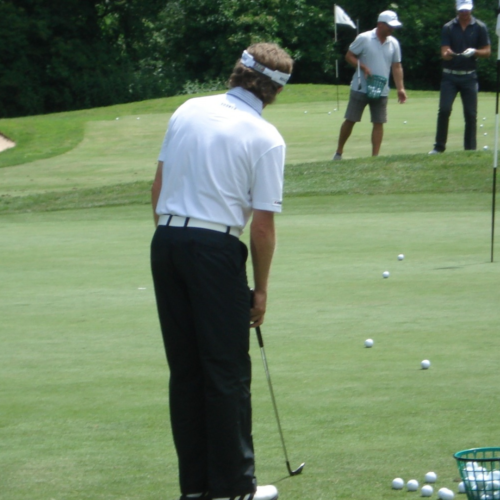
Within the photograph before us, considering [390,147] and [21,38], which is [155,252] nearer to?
[390,147]

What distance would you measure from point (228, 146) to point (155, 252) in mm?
433

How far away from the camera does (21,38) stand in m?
47.4

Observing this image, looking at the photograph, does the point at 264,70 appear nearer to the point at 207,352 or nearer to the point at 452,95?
the point at 207,352

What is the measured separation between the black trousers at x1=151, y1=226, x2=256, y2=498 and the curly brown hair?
51 cm

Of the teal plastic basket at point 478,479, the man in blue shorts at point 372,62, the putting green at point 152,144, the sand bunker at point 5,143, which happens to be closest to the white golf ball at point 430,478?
the teal plastic basket at point 478,479

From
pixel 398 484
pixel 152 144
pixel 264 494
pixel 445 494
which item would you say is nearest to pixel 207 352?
pixel 264 494

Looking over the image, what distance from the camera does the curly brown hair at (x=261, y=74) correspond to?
12.3 ft

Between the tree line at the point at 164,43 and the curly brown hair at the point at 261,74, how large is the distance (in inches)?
1671

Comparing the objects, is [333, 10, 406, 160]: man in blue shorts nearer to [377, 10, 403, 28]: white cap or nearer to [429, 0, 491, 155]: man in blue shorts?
[377, 10, 403, 28]: white cap

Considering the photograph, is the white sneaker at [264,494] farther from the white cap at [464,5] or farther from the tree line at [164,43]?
the tree line at [164,43]

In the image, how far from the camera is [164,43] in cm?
5388

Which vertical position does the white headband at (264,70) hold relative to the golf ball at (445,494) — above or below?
above

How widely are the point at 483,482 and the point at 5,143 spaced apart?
826 inches

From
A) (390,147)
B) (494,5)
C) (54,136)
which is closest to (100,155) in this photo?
(54,136)
